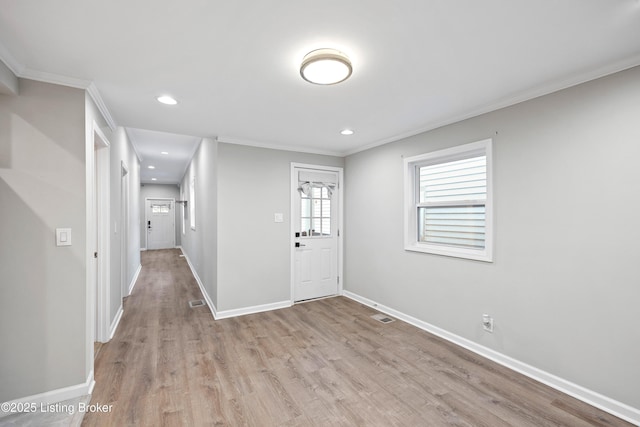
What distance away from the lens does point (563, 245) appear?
89.7 inches

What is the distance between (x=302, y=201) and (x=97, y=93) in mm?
2792

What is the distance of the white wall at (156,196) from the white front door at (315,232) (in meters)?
7.85

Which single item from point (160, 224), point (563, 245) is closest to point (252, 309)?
point (563, 245)

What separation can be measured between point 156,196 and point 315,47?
420 inches

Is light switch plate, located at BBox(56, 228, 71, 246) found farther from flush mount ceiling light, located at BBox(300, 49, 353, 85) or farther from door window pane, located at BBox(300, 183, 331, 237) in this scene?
door window pane, located at BBox(300, 183, 331, 237)

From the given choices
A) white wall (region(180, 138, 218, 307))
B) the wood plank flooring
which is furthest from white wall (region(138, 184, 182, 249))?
the wood plank flooring

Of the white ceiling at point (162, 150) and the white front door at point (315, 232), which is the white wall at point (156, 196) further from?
the white front door at point (315, 232)

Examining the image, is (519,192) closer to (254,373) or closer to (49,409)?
(254,373)

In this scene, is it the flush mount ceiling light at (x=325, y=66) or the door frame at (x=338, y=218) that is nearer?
the flush mount ceiling light at (x=325, y=66)

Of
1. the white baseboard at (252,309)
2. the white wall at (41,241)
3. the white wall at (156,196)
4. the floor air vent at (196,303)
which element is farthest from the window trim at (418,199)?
the white wall at (156,196)

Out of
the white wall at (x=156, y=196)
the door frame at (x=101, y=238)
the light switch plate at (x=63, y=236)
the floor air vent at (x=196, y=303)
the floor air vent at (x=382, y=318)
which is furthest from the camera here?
the white wall at (x=156, y=196)

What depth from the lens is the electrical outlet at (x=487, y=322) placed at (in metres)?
2.75

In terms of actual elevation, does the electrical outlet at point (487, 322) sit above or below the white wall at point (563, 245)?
below

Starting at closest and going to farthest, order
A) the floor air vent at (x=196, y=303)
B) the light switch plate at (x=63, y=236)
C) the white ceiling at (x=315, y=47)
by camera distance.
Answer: the white ceiling at (x=315, y=47), the light switch plate at (x=63, y=236), the floor air vent at (x=196, y=303)
